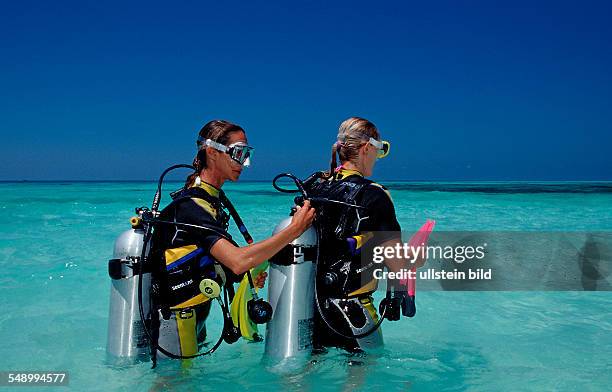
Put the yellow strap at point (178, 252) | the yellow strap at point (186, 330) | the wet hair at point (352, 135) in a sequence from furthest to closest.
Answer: the wet hair at point (352, 135) < the yellow strap at point (186, 330) < the yellow strap at point (178, 252)

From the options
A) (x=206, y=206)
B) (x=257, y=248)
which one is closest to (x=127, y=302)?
(x=206, y=206)

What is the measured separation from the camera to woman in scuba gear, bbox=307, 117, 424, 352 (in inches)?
104

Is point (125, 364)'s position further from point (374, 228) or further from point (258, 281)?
point (374, 228)

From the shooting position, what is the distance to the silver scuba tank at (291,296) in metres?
2.66

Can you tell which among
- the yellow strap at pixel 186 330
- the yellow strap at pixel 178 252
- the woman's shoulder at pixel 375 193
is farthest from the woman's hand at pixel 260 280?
the woman's shoulder at pixel 375 193

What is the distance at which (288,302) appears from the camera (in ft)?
8.78

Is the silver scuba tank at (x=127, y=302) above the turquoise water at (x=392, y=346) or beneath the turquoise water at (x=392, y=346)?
above

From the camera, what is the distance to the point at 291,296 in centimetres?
267

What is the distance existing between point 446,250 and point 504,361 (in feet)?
19.4

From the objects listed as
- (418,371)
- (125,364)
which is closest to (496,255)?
(418,371)

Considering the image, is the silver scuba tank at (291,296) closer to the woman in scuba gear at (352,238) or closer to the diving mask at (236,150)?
the woman in scuba gear at (352,238)

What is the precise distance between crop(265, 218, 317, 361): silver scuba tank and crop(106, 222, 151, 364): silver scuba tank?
27.2 inches

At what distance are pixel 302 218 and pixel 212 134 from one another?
721 mm

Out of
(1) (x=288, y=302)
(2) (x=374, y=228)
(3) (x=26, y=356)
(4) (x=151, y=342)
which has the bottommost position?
(3) (x=26, y=356)
